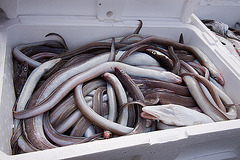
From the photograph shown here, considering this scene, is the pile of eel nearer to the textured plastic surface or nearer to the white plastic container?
Result: the white plastic container

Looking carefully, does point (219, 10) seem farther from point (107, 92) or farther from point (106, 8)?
point (107, 92)

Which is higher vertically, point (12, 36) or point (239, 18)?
point (239, 18)

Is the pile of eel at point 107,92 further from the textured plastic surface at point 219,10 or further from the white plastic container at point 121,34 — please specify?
the textured plastic surface at point 219,10

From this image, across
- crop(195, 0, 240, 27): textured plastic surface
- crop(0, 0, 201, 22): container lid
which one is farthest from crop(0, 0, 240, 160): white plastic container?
crop(195, 0, 240, 27): textured plastic surface

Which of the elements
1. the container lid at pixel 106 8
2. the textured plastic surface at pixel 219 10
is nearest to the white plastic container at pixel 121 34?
the container lid at pixel 106 8

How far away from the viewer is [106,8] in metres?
1.44

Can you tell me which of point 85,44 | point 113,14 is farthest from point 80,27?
point 113,14

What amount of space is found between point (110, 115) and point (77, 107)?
0.73 feet

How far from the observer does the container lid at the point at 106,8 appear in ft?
4.39

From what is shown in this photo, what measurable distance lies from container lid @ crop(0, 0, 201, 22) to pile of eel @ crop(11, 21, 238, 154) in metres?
0.20

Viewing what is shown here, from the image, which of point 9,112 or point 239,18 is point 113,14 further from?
point 239,18

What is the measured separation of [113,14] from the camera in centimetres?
151

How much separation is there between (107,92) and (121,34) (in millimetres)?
674

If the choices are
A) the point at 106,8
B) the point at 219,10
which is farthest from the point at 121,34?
the point at 219,10
